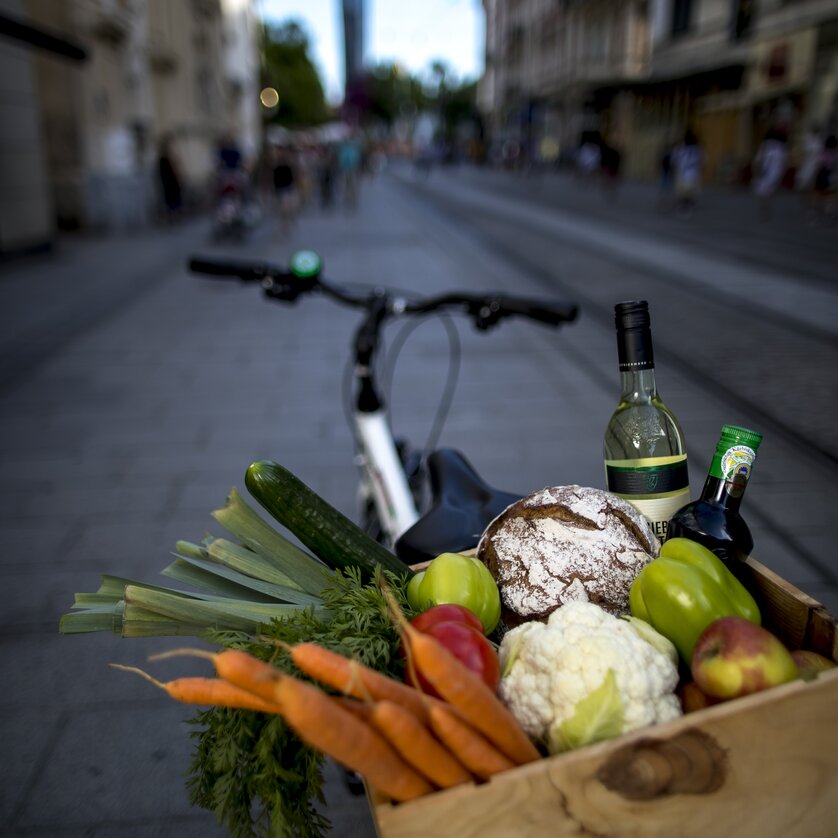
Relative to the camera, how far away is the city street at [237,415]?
2.65m

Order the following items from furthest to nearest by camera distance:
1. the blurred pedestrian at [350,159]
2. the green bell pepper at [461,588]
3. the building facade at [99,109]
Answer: the blurred pedestrian at [350,159], the building facade at [99,109], the green bell pepper at [461,588]

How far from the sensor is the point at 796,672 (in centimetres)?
102

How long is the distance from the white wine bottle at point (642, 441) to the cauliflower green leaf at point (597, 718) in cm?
50

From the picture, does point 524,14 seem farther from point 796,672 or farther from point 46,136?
point 796,672

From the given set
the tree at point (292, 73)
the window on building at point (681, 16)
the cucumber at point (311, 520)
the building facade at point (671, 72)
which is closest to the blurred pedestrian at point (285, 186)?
the building facade at point (671, 72)

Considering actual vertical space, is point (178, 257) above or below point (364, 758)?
below

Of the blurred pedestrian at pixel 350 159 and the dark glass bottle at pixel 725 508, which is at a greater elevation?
the blurred pedestrian at pixel 350 159

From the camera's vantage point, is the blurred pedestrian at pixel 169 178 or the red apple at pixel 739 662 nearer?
the red apple at pixel 739 662

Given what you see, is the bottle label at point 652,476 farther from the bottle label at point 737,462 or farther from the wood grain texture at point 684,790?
the wood grain texture at point 684,790

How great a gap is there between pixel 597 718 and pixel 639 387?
68 cm

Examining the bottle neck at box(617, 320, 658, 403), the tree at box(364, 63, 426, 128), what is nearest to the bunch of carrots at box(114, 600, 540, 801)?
the bottle neck at box(617, 320, 658, 403)

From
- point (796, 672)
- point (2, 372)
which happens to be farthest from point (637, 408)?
point (2, 372)

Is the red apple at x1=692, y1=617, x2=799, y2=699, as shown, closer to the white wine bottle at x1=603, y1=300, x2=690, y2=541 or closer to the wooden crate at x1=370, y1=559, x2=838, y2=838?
the wooden crate at x1=370, y1=559, x2=838, y2=838

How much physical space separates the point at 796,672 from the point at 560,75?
54.0 metres
